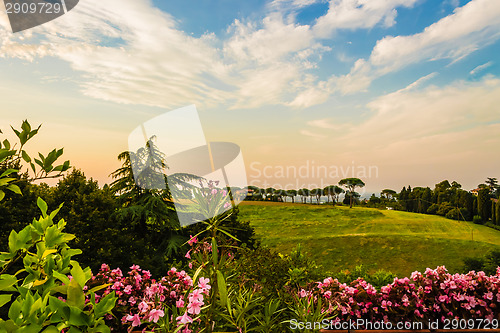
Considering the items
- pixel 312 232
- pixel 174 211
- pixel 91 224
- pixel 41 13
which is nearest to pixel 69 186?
pixel 91 224

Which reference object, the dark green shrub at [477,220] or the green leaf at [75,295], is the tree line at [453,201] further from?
the green leaf at [75,295]

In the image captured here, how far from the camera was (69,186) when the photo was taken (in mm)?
5977

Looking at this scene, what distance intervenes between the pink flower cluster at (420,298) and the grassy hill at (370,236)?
7385 millimetres

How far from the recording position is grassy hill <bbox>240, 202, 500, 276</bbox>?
15.5m

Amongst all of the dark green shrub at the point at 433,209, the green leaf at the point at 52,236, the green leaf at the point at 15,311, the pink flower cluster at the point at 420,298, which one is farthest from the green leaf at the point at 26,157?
the dark green shrub at the point at 433,209

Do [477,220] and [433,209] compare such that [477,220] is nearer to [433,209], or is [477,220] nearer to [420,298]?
[433,209]

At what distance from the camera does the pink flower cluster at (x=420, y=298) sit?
A: 153 inches

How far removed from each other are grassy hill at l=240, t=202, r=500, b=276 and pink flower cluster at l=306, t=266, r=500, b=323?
24.2 feet

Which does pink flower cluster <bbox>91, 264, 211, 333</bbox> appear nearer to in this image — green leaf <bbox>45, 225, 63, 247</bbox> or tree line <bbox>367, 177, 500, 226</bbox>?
green leaf <bbox>45, 225, 63, 247</bbox>

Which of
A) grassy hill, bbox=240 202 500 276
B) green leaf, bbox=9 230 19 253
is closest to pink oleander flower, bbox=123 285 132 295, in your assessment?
green leaf, bbox=9 230 19 253

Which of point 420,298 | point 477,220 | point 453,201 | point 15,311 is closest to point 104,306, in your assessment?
point 15,311

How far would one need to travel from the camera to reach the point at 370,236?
18.4m

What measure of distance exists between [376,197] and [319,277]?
2947 centimetres

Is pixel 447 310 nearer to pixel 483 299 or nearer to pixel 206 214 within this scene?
pixel 483 299
